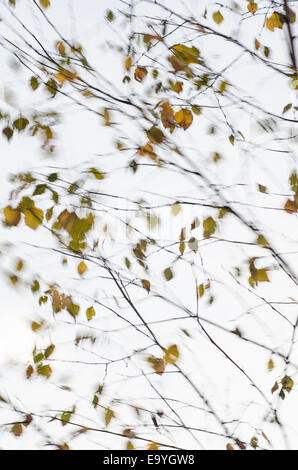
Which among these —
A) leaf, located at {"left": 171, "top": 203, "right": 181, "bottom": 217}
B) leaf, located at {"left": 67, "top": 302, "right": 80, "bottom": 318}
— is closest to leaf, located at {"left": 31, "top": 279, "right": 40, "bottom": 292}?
leaf, located at {"left": 67, "top": 302, "right": 80, "bottom": 318}

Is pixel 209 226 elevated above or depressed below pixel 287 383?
above

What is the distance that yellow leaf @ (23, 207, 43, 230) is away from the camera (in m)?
3.19

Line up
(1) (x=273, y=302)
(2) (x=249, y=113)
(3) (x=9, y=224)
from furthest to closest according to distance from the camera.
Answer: (2) (x=249, y=113), (1) (x=273, y=302), (3) (x=9, y=224)

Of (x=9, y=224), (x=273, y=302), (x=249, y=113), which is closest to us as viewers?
(x=9, y=224)

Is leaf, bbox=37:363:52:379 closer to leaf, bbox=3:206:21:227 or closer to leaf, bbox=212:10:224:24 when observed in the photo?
leaf, bbox=3:206:21:227

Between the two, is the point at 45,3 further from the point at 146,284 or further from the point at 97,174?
the point at 146,284

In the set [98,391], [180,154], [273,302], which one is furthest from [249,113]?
[98,391]

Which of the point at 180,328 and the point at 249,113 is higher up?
the point at 249,113

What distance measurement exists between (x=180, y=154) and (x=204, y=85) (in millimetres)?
568

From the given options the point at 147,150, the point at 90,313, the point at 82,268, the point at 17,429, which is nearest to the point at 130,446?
the point at 17,429

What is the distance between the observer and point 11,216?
319cm

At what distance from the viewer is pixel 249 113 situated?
375 centimetres

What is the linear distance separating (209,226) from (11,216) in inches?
47.7

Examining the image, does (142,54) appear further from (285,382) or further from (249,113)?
(285,382)
